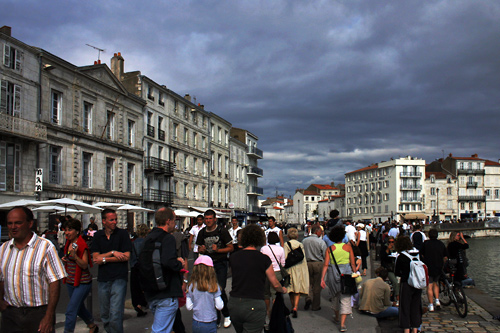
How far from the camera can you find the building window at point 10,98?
74.2ft

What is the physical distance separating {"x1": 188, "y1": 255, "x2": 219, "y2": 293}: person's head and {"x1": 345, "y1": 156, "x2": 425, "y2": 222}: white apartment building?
8833 centimetres

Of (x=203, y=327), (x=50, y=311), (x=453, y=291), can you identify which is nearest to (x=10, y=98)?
(x=203, y=327)

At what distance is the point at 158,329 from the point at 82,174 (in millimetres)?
25243

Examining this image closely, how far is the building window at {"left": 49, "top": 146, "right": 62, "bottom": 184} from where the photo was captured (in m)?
25.9

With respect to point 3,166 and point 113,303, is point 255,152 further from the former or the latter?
point 113,303

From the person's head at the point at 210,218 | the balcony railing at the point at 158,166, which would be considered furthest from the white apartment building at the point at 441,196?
the person's head at the point at 210,218

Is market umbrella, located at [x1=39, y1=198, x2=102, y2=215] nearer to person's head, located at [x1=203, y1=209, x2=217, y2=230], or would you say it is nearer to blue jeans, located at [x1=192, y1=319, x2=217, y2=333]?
person's head, located at [x1=203, y1=209, x2=217, y2=230]

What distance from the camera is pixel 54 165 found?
1038 inches

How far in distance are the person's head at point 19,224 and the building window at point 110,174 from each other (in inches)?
1118

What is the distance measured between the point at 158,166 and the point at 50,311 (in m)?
34.5

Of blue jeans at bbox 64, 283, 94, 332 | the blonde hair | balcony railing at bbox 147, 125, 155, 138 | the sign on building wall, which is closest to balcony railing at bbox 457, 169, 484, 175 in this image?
balcony railing at bbox 147, 125, 155, 138

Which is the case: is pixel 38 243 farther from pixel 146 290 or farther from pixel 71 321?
pixel 71 321

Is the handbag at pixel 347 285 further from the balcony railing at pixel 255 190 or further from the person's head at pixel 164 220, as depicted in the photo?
the balcony railing at pixel 255 190

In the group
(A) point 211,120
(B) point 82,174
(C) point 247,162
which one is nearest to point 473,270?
(B) point 82,174
